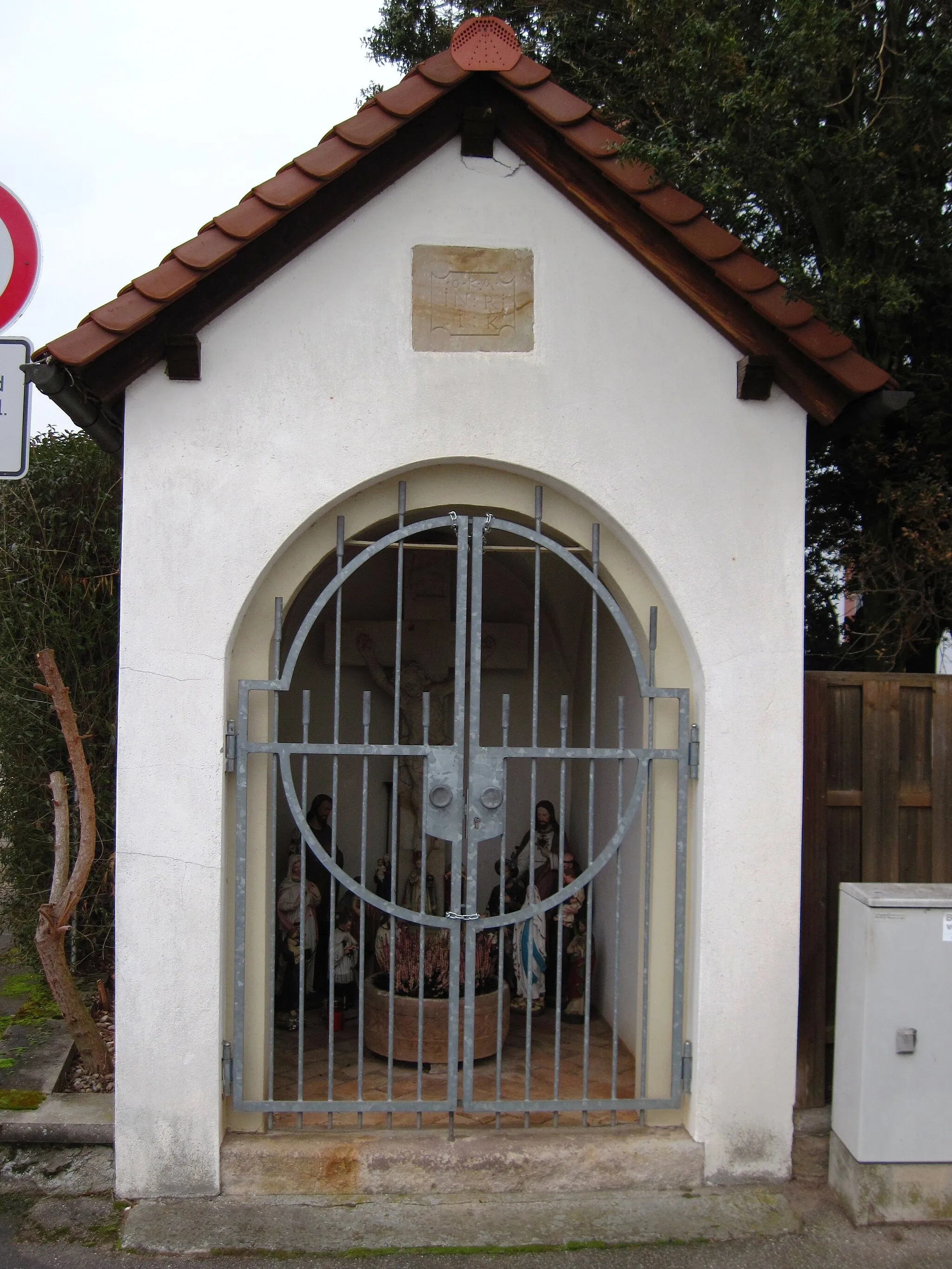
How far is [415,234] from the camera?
13.7ft

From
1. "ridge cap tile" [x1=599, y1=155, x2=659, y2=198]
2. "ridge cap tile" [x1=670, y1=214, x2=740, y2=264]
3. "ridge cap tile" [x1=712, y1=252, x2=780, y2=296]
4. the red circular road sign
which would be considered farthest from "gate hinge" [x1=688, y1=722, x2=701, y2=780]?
the red circular road sign

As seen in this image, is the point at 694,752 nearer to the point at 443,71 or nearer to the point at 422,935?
the point at 422,935

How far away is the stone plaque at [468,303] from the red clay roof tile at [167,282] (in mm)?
857

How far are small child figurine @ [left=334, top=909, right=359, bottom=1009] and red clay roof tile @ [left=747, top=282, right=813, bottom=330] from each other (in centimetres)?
384

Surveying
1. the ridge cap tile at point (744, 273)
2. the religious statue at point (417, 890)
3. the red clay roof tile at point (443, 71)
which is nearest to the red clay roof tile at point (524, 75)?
the red clay roof tile at point (443, 71)

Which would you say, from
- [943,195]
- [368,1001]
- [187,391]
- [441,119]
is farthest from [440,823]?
[943,195]

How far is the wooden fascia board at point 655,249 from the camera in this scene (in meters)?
4.16

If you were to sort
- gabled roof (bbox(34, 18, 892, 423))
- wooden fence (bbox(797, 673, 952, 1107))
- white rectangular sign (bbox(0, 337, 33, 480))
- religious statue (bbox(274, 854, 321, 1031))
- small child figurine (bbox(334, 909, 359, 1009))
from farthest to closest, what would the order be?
small child figurine (bbox(334, 909, 359, 1009)) < religious statue (bbox(274, 854, 321, 1031)) < wooden fence (bbox(797, 673, 952, 1107)) < gabled roof (bbox(34, 18, 892, 423)) < white rectangular sign (bbox(0, 337, 33, 480))

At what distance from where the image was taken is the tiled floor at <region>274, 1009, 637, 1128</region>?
174 inches

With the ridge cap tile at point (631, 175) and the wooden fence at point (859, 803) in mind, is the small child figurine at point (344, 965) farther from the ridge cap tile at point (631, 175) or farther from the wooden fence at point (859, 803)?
the ridge cap tile at point (631, 175)

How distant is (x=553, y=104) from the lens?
4117mm

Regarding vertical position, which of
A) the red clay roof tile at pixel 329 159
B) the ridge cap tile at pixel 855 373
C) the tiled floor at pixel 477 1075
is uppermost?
the red clay roof tile at pixel 329 159

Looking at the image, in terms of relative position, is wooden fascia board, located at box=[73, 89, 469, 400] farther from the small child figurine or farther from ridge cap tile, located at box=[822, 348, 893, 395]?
the small child figurine

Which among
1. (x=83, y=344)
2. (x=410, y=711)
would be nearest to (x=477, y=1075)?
(x=410, y=711)
